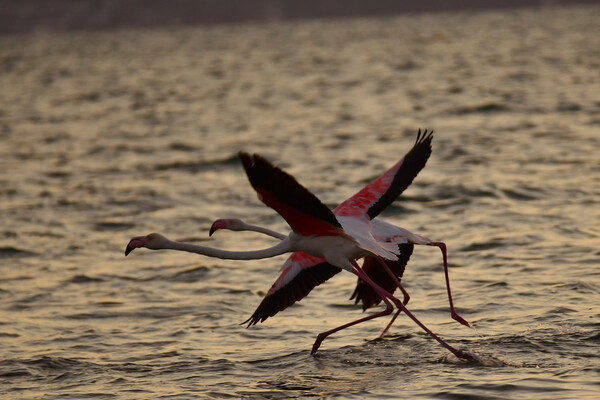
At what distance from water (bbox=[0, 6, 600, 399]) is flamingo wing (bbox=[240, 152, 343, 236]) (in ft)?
3.81

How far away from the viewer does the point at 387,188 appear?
898 cm

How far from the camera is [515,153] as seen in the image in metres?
18.2

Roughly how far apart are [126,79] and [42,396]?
39.1m

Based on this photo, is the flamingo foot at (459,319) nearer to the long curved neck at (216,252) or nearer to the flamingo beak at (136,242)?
the long curved neck at (216,252)

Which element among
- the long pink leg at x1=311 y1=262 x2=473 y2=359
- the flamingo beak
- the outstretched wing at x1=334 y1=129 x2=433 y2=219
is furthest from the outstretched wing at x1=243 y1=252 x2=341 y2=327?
the flamingo beak

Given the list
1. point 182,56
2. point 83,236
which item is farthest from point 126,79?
point 83,236

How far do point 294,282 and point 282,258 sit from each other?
11.6 feet

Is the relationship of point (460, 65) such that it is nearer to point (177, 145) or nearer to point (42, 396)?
point (177, 145)

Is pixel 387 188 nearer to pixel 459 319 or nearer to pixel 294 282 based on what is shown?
pixel 294 282

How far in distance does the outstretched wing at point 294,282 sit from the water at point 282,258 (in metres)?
0.39

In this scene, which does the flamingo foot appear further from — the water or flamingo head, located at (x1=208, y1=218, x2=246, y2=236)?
flamingo head, located at (x1=208, y1=218, x2=246, y2=236)

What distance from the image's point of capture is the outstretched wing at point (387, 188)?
8.76m

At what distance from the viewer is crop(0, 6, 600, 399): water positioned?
7.99 metres

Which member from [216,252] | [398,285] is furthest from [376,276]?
[216,252]
